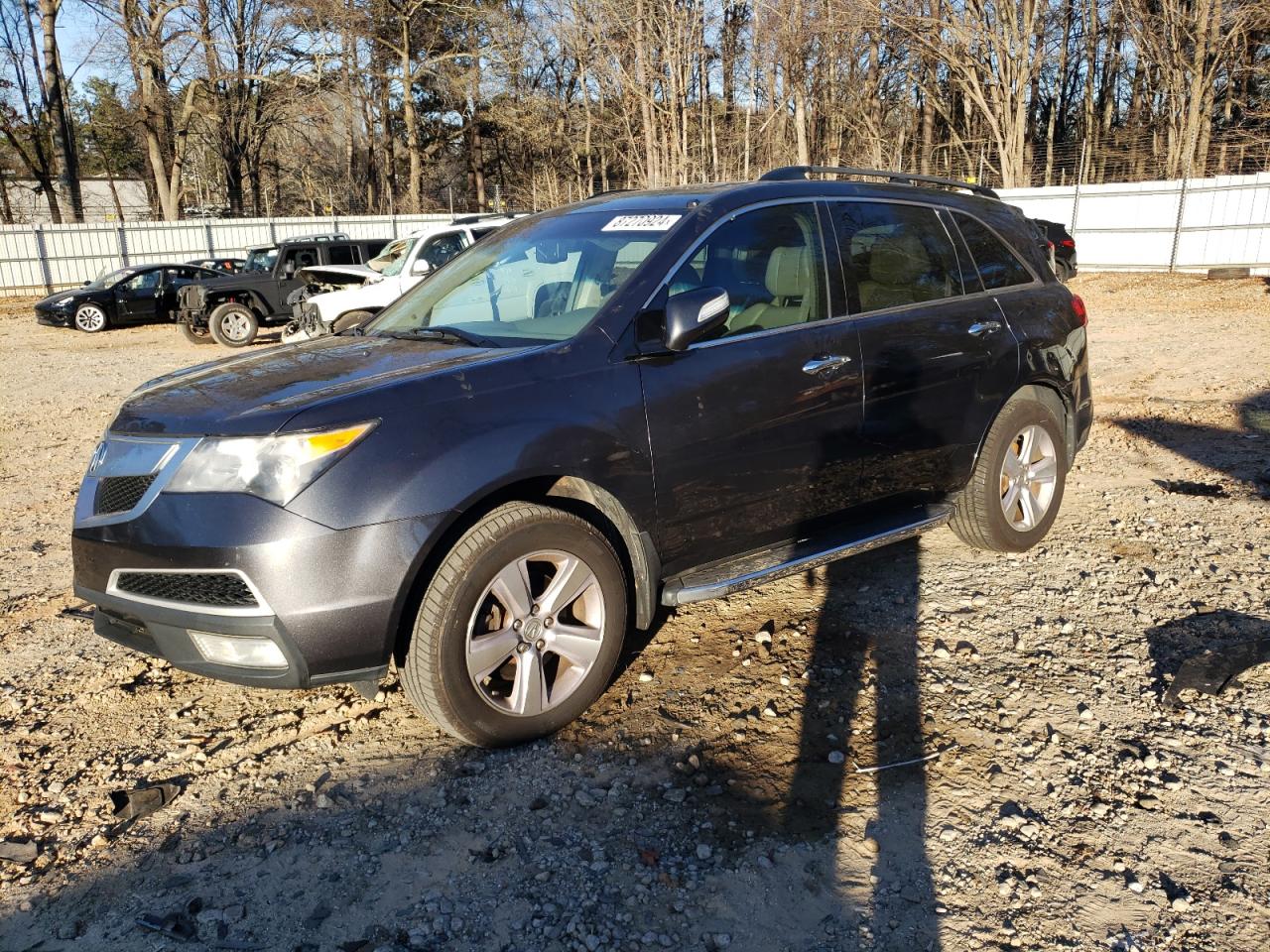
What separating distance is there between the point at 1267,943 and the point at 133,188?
7139 cm

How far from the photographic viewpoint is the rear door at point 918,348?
4.21 metres

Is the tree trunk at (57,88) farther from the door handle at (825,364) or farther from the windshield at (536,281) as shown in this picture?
the door handle at (825,364)

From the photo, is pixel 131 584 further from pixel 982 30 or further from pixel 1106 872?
pixel 982 30

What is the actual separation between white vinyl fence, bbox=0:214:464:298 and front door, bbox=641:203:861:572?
2734 centimetres

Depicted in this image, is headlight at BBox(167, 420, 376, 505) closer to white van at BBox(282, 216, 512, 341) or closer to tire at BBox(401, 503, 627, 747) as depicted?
tire at BBox(401, 503, 627, 747)

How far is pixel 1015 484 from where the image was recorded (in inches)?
196

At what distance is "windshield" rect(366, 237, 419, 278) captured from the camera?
13727mm

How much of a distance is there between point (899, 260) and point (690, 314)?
5.00 ft

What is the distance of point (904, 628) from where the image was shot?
4180mm

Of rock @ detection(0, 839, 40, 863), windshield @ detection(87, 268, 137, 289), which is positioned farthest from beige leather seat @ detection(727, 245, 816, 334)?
windshield @ detection(87, 268, 137, 289)

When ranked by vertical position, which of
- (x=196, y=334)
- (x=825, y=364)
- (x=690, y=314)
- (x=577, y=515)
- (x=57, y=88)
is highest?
(x=57, y=88)

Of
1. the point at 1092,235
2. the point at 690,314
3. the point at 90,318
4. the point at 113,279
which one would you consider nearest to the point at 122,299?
the point at 113,279

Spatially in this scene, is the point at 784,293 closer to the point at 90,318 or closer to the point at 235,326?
the point at 235,326

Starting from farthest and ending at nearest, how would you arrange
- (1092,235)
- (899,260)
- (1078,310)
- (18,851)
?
(1092,235), (1078,310), (899,260), (18,851)
